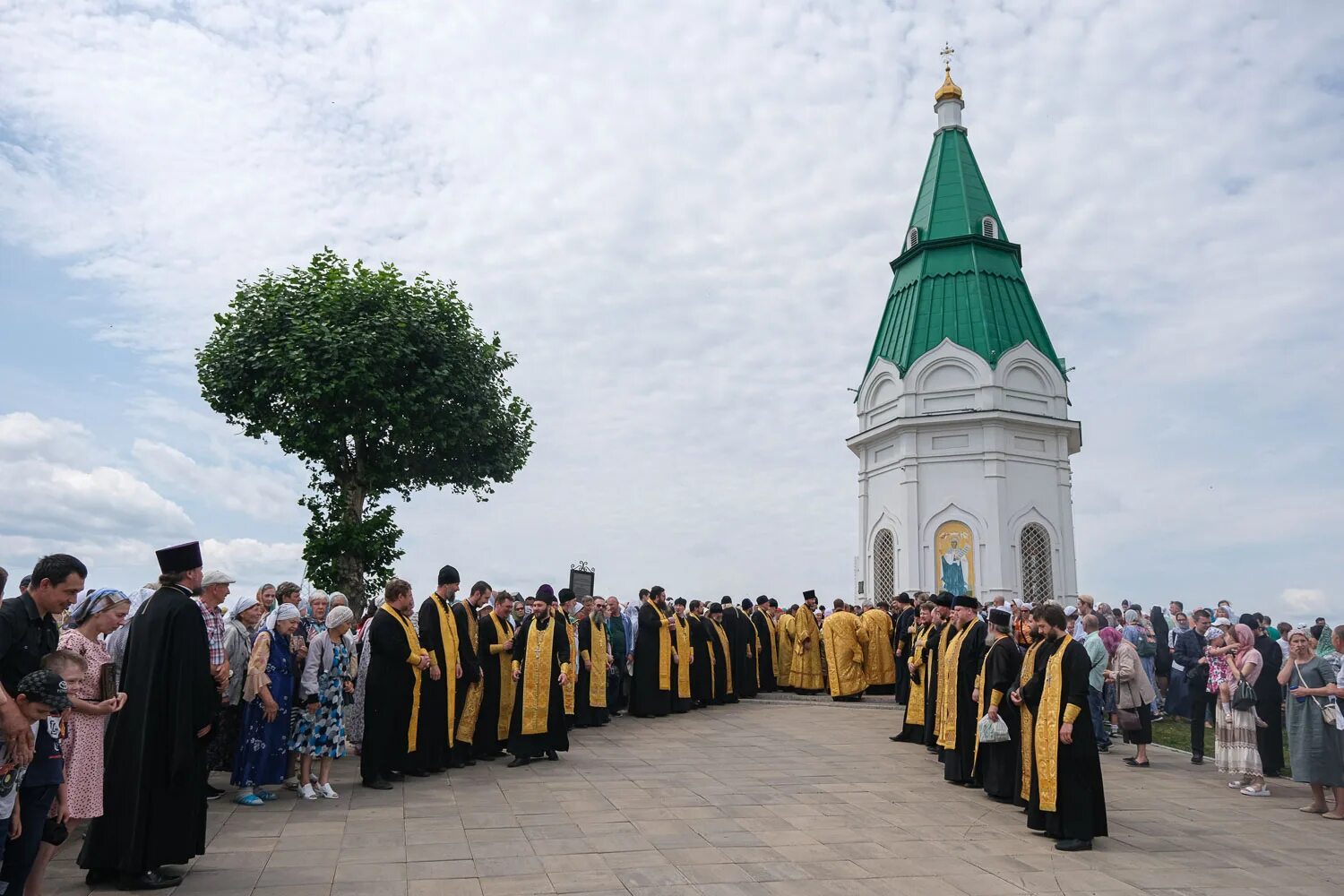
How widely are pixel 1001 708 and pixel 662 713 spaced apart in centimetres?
750

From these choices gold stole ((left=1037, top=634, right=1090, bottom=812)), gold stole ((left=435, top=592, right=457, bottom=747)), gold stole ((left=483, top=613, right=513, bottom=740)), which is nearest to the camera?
gold stole ((left=1037, top=634, right=1090, bottom=812))

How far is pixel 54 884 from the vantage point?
557 cm

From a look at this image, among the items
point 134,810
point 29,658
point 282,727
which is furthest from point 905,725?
point 29,658

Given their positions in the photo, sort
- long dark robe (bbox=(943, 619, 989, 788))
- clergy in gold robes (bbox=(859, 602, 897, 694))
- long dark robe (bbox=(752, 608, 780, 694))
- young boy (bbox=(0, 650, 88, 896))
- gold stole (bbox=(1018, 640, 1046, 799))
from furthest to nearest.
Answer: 1. long dark robe (bbox=(752, 608, 780, 694))
2. clergy in gold robes (bbox=(859, 602, 897, 694))
3. long dark robe (bbox=(943, 619, 989, 788))
4. gold stole (bbox=(1018, 640, 1046, 799))
5. young boy (bbox=(0, 650, 88, 896))

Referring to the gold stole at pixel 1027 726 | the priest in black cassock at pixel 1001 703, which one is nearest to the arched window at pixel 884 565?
the priest in black cassock at pixel 1001 703

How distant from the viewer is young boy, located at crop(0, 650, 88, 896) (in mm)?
4344

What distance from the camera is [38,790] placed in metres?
4.39

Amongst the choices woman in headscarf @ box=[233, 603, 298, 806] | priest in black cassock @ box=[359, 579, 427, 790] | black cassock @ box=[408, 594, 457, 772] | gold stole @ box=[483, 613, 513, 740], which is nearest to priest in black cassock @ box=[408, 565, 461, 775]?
black cassock @ box=[408, 594, 457, 772]

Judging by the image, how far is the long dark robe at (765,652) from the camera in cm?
1834

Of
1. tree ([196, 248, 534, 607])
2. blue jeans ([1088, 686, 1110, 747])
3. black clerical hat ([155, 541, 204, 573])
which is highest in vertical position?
tree ([196, 248, 534, 607])

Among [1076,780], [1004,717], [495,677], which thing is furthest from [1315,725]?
[495,677]

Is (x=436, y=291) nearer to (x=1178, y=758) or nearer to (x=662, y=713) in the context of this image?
(x=662, y=713)

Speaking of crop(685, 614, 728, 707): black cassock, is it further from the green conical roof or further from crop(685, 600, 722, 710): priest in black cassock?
the green conical roof

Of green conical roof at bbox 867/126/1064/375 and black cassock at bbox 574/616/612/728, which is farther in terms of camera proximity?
green conical roof at bbox 867/126/1064/375
